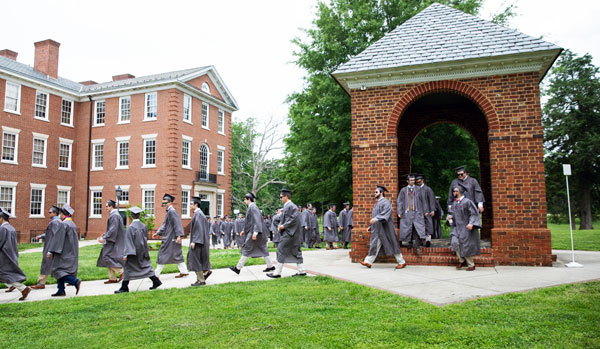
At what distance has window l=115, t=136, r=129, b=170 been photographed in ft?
96.4

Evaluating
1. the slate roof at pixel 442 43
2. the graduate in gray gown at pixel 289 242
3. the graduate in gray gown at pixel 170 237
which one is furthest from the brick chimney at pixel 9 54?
the graduate in gray gown at pixel 289 242

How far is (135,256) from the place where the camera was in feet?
26.2

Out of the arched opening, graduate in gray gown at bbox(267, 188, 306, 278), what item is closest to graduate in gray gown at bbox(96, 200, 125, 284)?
graduate in gray gown at bbox(267, 188, 306, 278)

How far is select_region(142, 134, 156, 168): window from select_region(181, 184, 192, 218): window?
2.68 m

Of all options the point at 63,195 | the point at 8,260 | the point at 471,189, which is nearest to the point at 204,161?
the point at 63,195

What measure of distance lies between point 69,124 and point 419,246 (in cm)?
2875

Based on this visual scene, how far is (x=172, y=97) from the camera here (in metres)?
28.2

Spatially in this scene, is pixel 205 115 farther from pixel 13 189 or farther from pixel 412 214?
pixel 412 214

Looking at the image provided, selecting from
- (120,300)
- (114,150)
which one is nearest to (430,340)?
(120,300)

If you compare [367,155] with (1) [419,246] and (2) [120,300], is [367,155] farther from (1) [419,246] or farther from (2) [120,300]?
(2) [120,300]

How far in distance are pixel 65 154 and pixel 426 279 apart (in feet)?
97.2

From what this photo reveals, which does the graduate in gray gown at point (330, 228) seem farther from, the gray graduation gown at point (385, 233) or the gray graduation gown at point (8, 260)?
the gray graduation gown at point (8, 260)

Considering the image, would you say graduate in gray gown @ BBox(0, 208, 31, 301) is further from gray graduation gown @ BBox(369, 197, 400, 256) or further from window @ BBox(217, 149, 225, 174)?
window @ BBox(217, 149, 225, 174)

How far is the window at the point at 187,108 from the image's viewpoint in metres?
29.5
